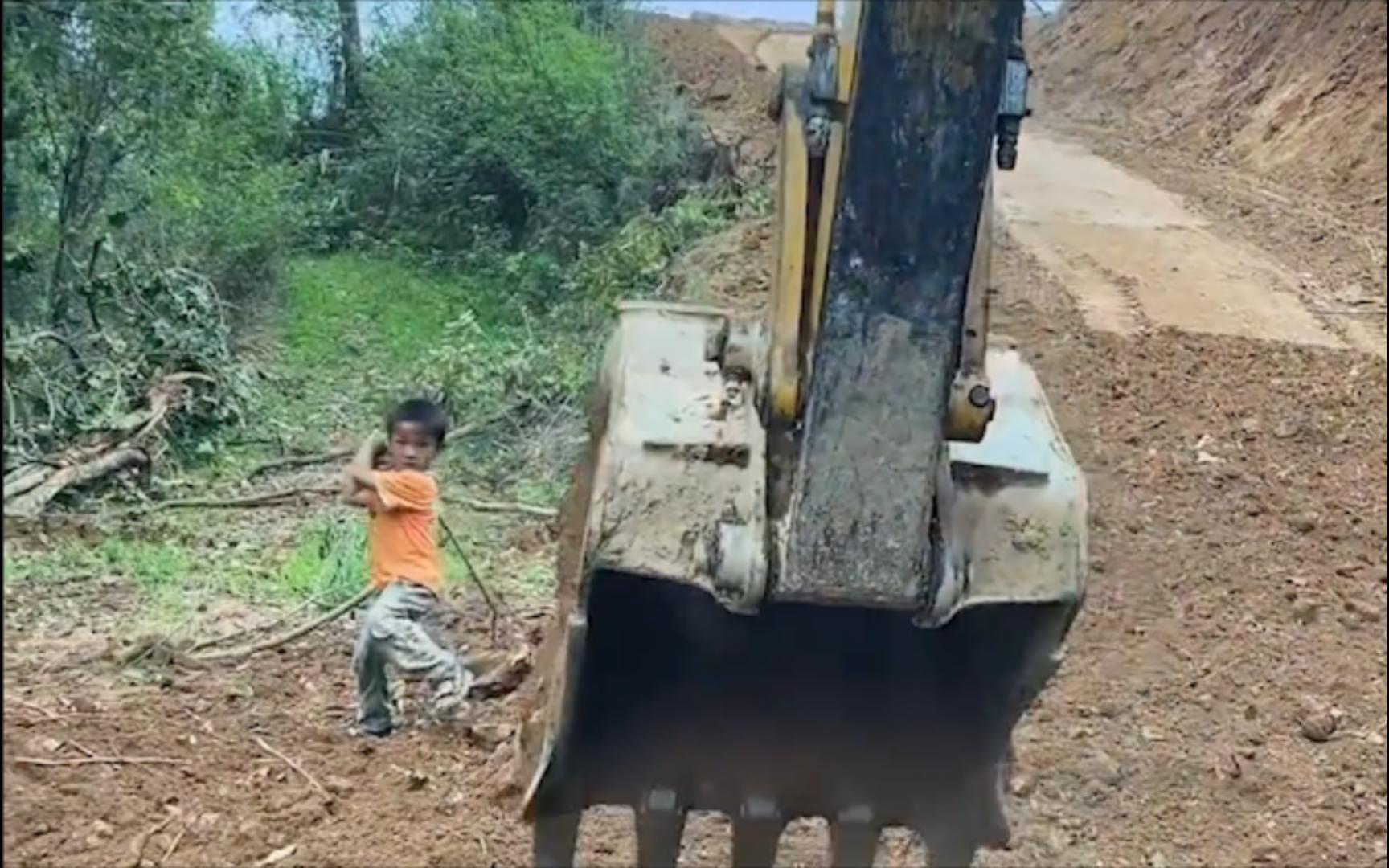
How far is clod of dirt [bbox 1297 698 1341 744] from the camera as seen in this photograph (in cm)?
520

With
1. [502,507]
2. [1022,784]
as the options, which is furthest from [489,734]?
[502,507]

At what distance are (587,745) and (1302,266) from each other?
745cm

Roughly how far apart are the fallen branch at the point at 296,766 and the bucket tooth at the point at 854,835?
1.50 m

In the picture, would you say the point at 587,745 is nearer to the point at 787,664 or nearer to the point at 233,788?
the point at 787,664

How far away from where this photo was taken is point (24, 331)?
8.23 metres

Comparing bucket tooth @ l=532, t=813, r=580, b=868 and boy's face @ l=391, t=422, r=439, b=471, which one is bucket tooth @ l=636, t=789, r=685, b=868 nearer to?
bucket tooth @ l=532, t=813, r=580, b=868

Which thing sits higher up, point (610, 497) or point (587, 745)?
point (610, 497)

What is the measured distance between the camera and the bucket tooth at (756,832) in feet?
10.3

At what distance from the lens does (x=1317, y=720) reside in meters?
5.27

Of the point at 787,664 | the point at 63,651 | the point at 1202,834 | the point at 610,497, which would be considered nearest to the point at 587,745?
the point at 787,664

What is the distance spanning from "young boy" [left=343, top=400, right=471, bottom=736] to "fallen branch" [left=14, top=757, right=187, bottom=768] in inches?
18.0

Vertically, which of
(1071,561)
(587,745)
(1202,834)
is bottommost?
(1202,834)

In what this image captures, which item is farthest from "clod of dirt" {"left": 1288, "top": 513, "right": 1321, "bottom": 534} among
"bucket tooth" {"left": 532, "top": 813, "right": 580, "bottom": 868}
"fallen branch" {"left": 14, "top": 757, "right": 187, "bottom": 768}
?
"bucket tooth" {"left": 532, "top": 813, "right": 580, "bottom": 868}

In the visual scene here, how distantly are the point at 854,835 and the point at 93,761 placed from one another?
202 centimetres
